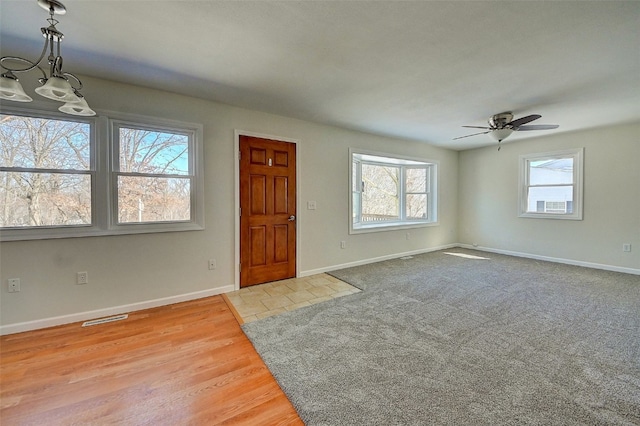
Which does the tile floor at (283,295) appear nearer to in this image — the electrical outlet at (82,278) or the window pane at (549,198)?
the electrical outlet at (82,278)

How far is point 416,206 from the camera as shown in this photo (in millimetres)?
6121

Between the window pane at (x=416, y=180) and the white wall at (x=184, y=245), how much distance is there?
1.28 m

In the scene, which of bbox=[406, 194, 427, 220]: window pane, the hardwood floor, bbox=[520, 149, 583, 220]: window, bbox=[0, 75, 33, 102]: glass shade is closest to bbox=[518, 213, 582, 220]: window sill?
bbox=[520, 149, 583, 220]: window

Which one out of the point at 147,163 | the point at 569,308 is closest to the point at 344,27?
the point at 147,163

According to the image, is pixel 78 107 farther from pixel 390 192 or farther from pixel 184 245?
pixel 390 192

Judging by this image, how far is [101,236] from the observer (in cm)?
270

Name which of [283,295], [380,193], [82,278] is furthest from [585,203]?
[82,278]

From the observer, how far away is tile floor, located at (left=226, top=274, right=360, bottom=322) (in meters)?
2.87

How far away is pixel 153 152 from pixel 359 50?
2.45 metres

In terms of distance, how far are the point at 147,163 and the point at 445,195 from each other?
5920 millimetres

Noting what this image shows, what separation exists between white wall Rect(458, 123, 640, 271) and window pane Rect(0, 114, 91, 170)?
6.93 metres

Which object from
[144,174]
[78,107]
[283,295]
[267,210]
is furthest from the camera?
[267,210]

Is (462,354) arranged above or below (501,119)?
below

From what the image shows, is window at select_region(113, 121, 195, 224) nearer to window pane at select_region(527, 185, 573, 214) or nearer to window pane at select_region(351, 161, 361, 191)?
window pane at select_region(351, 161, 361, 191)
